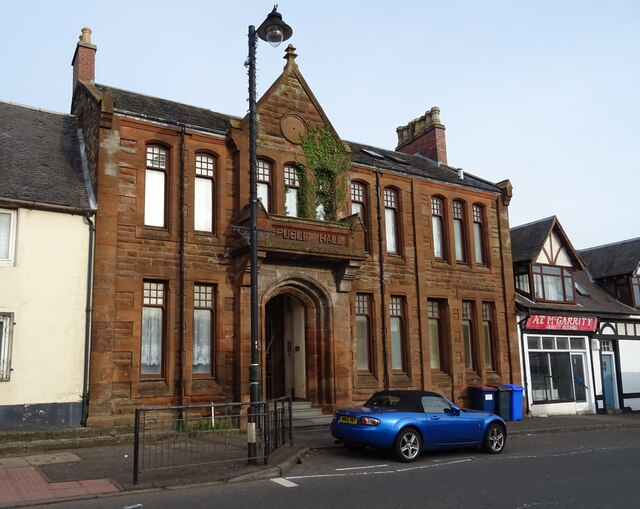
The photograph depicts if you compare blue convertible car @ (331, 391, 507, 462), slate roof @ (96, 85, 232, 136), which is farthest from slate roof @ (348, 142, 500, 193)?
blue convertible car @ (331, 391, 507, 462)

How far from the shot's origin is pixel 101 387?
14.6 metres

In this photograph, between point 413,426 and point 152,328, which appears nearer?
point 413,426

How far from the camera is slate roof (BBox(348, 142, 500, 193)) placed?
2170 cm

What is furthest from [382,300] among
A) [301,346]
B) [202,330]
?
[202,330]

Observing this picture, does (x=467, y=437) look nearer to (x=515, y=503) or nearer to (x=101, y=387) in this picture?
(x=515, y=503)

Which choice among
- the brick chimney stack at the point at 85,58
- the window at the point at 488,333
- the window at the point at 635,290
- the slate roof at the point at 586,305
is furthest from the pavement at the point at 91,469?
the window at the point at 635,290

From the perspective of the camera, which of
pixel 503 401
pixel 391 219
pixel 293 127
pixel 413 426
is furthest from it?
pixel 391 219

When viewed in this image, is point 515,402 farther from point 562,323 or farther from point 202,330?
point 202,330

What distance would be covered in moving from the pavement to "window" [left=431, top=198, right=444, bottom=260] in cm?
934

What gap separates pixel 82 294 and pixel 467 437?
9688 mm

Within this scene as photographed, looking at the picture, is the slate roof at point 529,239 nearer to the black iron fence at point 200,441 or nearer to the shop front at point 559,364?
the shop front at point 559,364

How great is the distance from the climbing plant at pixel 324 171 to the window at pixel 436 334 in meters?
5.46

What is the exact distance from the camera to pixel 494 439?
1349 centimetres

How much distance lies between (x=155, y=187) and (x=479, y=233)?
12.9m
